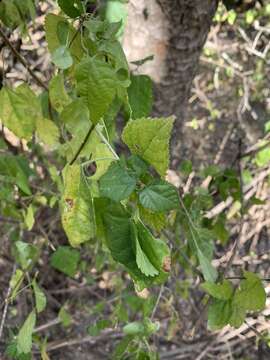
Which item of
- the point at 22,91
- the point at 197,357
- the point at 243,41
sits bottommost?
the point at 197,357

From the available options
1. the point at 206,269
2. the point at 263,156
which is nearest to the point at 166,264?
the point at 206,269

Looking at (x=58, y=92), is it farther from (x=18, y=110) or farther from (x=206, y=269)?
(x=206, y=269)

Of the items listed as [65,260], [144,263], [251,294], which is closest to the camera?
[144,263]

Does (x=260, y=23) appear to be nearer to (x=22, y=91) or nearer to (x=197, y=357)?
(x=197, y=357)

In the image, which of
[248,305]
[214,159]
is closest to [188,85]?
[248,305]

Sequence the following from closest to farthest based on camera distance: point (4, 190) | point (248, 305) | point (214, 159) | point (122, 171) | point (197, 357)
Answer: point (122, 171) → point (248, 305) → point (4, 190) → point (197, 357) → point (214, 159)

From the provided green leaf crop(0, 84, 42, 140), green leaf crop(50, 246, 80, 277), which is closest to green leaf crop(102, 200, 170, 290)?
green leaf crop(0, 84, 42, 140)

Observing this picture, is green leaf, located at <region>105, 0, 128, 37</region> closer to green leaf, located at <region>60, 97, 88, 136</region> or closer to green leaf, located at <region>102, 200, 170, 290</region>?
green leaf, located at <region>60, 97, 88, 136</region>
